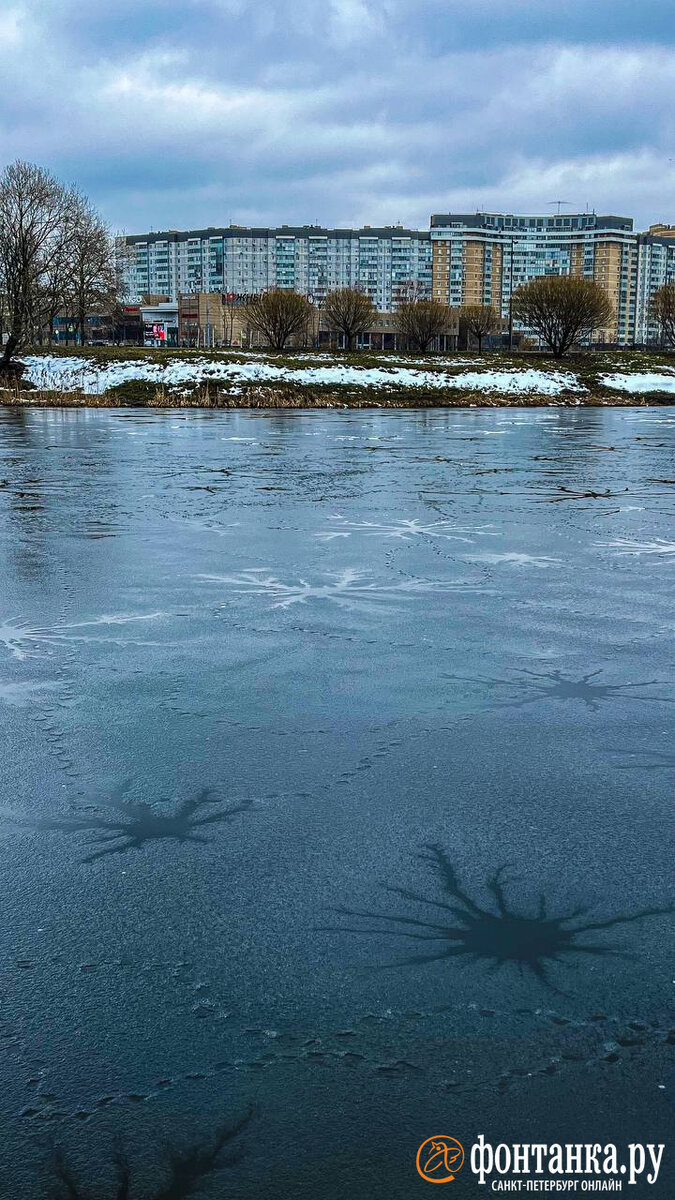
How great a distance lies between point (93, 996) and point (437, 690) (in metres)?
2.62

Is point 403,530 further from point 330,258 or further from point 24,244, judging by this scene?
point 330,258

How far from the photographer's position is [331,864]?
3170 mm

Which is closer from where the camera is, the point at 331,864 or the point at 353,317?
the point at 331,864

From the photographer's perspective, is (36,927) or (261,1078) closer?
(261,1078)

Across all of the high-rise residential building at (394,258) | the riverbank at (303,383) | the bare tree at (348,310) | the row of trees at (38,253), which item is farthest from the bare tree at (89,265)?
the high-rise residential building at (394,258)

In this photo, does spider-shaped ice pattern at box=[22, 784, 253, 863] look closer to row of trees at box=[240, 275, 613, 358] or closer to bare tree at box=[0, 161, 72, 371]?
bare tree at box=[0, 161, 72, 371]

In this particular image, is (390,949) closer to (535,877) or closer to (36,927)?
(535,877)

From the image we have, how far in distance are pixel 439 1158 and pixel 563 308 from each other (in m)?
58.8

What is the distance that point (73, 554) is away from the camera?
332 inches

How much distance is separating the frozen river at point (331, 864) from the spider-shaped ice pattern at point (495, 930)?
10mm

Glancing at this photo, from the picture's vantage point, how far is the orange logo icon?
1992 mm

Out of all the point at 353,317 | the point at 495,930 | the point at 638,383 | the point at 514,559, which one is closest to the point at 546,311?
the point at 638,383

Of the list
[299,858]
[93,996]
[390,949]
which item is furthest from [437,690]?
[93,996]

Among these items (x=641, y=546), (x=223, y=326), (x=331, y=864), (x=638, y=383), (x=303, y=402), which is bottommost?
(x=331, y=864)
